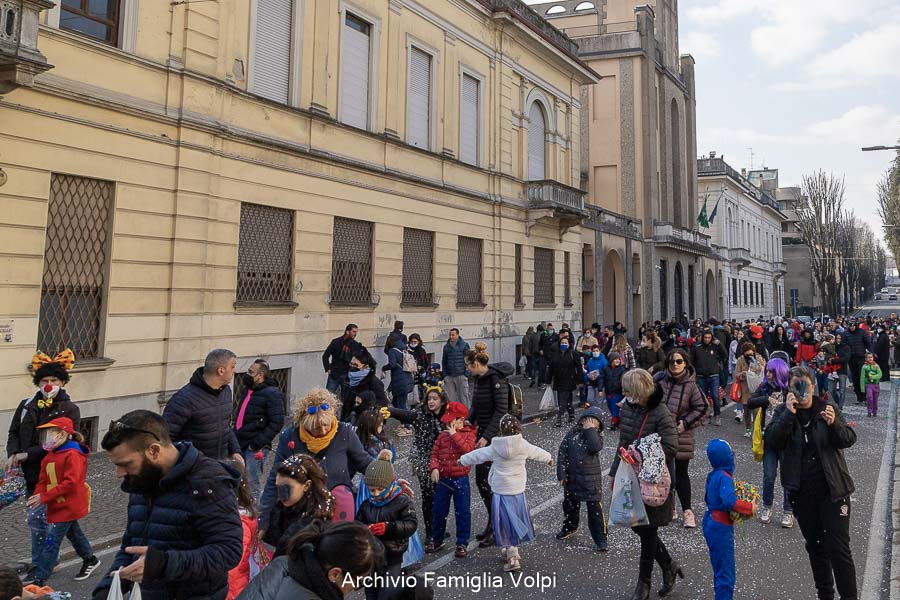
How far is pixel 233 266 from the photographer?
1221cm

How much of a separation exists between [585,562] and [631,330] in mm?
28895

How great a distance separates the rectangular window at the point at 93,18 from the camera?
32.8ft

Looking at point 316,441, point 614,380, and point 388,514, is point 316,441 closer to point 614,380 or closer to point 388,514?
point 388,514

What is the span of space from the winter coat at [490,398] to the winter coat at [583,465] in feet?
2.68

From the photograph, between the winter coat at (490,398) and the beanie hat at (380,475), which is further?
the winter coat at (490,398)

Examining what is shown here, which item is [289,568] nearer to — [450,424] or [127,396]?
[450,424]

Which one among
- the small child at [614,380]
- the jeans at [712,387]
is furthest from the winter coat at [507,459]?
the jeans at [712,387]

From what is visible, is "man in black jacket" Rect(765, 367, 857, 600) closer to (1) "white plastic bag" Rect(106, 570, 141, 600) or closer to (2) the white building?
(1) "white plastic bag" Rect(106, 570, 141, 600)

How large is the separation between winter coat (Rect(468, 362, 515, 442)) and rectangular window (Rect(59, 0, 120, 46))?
8.74 meters

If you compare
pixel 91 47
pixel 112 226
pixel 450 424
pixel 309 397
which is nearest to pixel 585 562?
pixel 450 424

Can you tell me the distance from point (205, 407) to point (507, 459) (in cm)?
258

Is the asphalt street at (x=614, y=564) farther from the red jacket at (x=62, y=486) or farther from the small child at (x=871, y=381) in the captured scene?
the small child at (x=871, y=381)

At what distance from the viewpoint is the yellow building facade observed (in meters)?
9.70

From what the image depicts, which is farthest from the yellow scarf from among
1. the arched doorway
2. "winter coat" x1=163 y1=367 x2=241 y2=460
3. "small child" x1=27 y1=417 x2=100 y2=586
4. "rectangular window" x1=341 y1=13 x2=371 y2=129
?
the arched doorway
